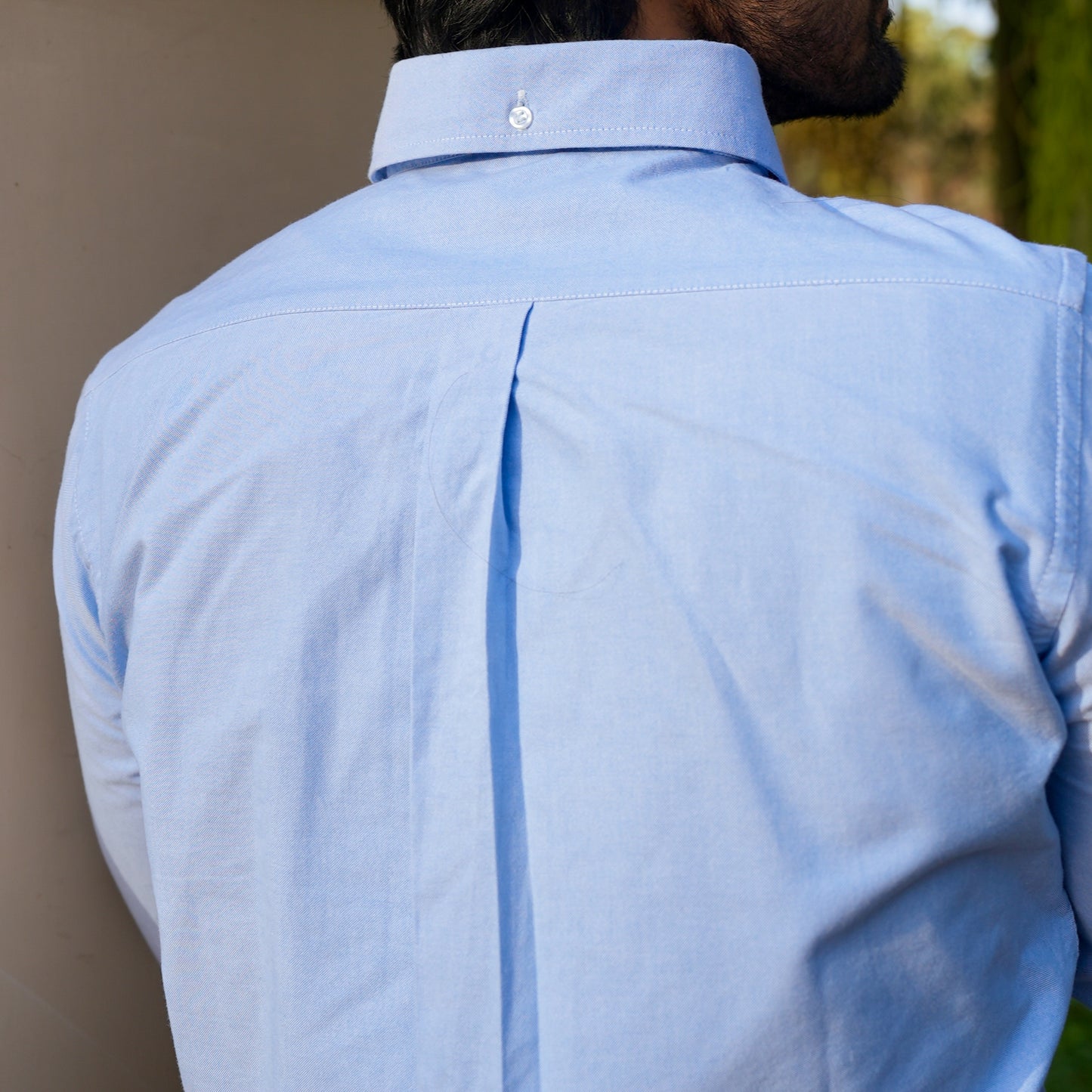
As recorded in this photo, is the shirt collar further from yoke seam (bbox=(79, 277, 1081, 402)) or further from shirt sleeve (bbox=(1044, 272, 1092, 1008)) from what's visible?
shirt sleeve (bbox=(1044, 272, 1092, 1008))

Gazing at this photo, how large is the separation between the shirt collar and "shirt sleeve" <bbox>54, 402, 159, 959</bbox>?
385mm

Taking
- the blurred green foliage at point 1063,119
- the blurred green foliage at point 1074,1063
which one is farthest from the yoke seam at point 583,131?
the blurred green foliage at point 1063,119

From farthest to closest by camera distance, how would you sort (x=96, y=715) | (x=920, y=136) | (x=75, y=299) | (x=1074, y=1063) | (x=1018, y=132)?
(x=920, y=136) → (x=1018, y=132) → (x=1074, y=1063) → (x=75, y=299) → (x=96, y=715)

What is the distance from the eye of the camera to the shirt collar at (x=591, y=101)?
93cm

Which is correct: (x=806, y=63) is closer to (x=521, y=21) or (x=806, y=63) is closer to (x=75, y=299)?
(x=521, y=21)

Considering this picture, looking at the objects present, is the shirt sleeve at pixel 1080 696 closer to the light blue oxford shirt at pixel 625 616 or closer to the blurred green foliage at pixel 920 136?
the light blue oxford shirt at pixel 625 616

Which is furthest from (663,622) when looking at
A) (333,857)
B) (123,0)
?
(123,0)

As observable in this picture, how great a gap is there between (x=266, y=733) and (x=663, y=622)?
31 centimetres

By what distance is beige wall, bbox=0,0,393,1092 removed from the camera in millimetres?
1208

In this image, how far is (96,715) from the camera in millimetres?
1153

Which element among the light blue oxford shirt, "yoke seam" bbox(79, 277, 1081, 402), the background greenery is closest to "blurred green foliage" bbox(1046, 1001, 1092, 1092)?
the light blue oxford shirt

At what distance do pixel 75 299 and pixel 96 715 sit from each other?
43cm

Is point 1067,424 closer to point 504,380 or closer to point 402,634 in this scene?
point 504,380

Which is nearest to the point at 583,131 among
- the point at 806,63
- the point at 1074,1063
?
the point at 806,63
